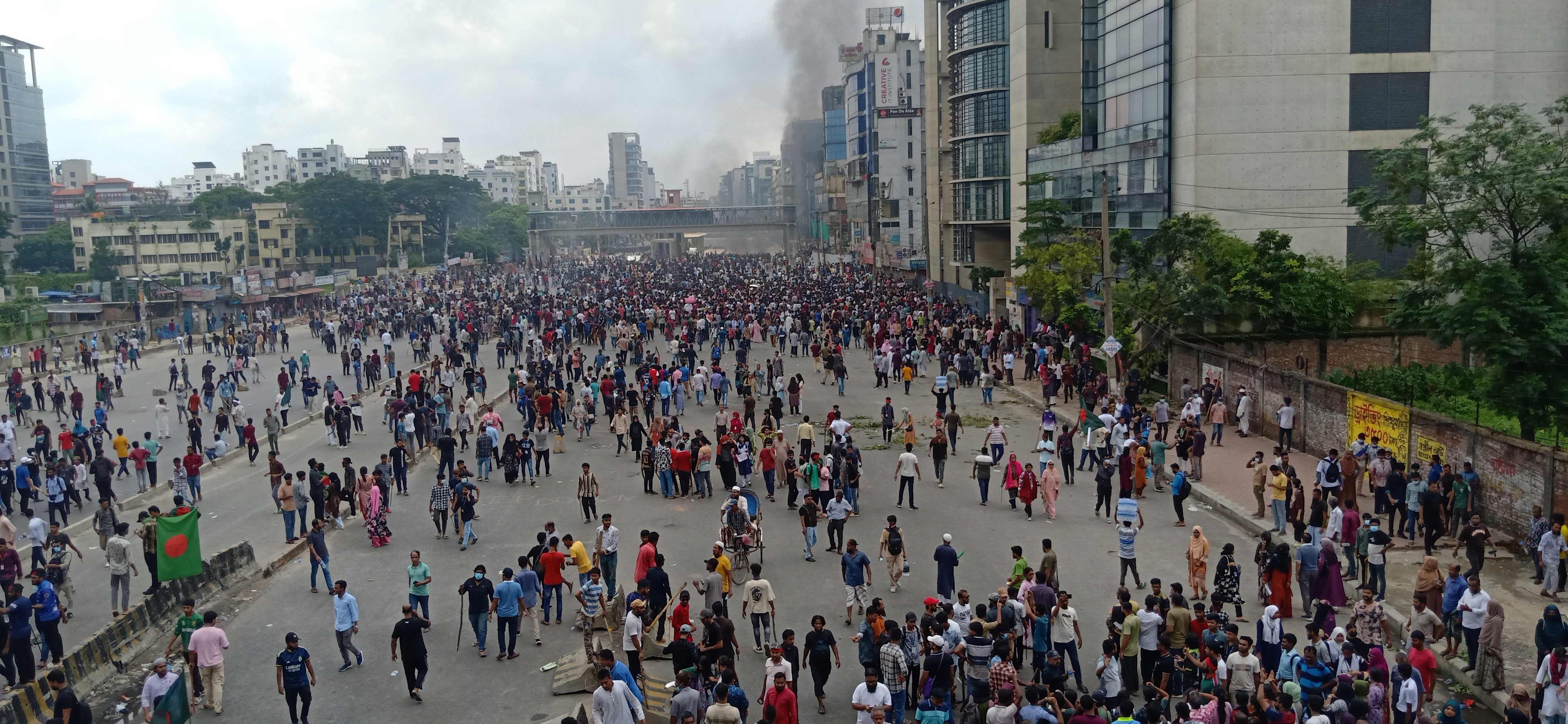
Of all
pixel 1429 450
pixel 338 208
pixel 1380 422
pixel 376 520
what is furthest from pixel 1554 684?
pixel 338 208

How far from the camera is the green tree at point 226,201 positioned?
111625mm

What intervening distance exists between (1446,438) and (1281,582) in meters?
6.45

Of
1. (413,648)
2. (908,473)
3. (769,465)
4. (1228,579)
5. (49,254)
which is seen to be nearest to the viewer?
(413,648)

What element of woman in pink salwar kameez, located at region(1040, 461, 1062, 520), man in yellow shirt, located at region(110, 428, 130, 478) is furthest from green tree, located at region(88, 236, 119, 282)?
woman in pink salwar kameez, located at region(1040, 461, 1062, 520)

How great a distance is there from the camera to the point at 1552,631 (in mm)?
10594

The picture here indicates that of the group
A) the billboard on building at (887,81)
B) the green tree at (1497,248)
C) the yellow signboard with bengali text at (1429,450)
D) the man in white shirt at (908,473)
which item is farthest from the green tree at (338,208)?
the yellow signboard with bengali text at (1429,450)

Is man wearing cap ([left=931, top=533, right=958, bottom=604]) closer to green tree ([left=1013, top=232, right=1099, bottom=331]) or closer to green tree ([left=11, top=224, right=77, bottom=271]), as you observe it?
green tree ([left=1013, top=232, right=1099, bottom=331])

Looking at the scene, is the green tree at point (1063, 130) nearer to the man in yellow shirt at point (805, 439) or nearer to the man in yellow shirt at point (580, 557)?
the man in yellow shirt at point (805, 439)

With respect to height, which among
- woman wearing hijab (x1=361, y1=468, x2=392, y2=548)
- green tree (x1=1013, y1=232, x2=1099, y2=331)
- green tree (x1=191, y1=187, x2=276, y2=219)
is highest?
green tree (x1=191, y1=187, x2=276, y2=219)

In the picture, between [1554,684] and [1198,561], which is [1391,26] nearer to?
[1198,561]

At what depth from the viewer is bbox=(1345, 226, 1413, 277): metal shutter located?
3447 centimetres

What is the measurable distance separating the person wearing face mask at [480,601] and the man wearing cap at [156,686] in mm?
2938

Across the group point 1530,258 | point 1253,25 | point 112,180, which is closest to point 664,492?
point 1530,258

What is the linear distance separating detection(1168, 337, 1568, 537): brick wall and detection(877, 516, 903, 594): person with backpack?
341 inches
